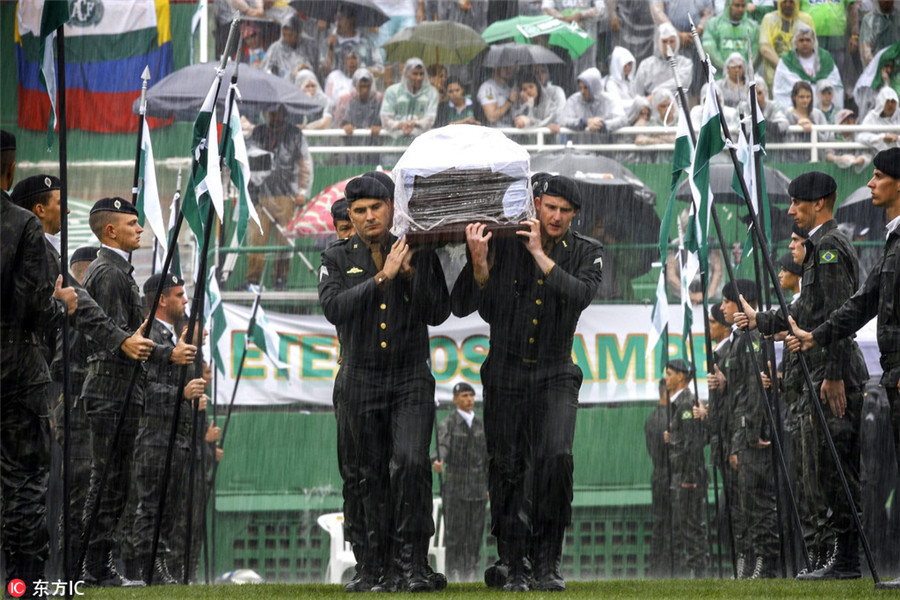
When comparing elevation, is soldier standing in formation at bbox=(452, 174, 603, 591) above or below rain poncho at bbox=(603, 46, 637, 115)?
below

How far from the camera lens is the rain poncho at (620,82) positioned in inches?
663

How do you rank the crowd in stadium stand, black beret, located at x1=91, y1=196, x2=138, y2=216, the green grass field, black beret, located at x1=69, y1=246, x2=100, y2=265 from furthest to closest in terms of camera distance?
the crowd in stadium stand < black beret, located at x1=69, y1=246, x2=100, y2=265 < black beret, located at x1=91, y1=196, x2=138, y2=216 < the green grass field

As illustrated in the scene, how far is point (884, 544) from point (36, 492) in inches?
336

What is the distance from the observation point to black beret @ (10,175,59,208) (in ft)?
24.1

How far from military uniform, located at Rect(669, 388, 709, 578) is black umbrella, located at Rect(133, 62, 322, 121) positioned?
525cm

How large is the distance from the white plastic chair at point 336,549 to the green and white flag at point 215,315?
1.77 metres

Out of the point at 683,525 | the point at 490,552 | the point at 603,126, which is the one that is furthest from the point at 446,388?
the point at 603,126

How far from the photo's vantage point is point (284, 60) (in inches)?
689

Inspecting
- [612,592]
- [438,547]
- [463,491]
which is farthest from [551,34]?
[612,592]

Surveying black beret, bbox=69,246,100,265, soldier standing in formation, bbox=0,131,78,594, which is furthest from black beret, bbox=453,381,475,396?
soldier standing in formation, bbox=0,131,78,594

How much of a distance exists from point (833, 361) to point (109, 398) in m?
4.69

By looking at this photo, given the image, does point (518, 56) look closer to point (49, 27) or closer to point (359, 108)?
point (359, 108)

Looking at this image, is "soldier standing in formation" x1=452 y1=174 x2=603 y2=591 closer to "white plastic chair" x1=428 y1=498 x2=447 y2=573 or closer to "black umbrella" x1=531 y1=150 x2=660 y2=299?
"white plastic chair" x1=428 y1=498 x2=447 y2=573

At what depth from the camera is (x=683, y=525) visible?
1335 centimetres
